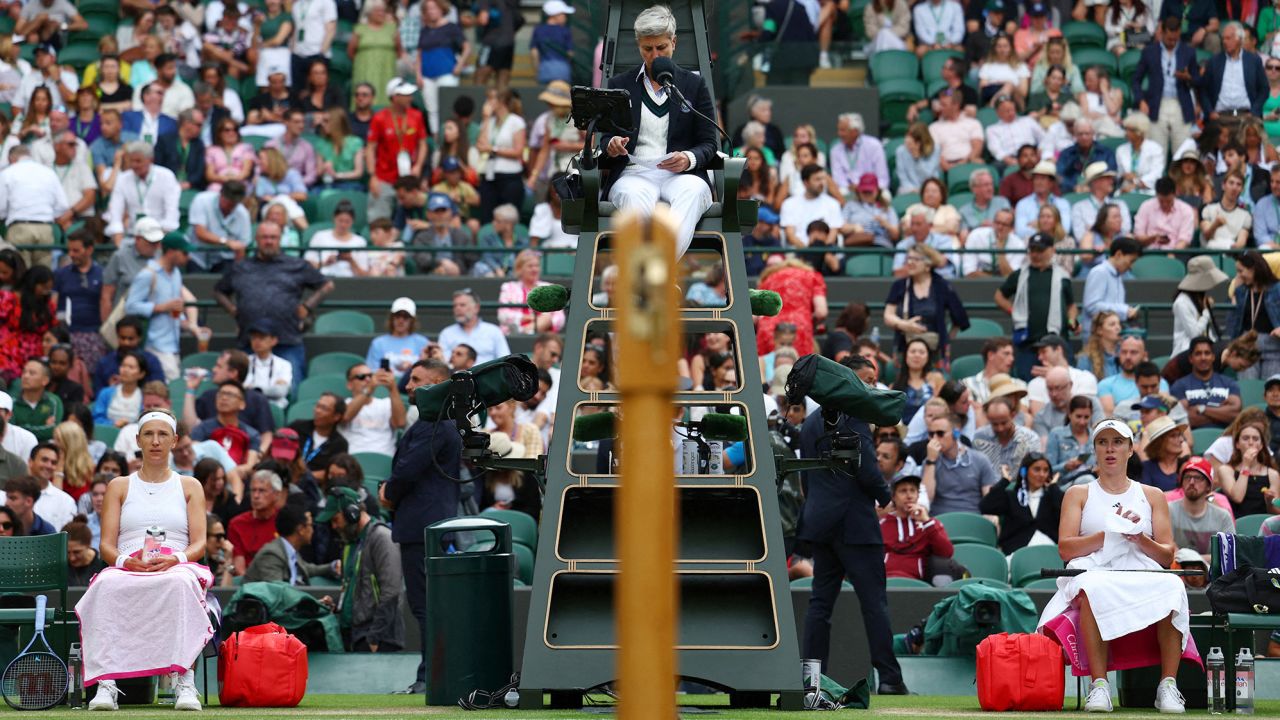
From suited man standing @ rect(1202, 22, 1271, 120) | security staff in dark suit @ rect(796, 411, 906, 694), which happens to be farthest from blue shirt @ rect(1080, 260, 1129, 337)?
security staff in dark suit @ rect(796, 411, 906, 694)

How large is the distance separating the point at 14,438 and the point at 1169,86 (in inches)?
553

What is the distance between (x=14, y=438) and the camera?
15594 mm

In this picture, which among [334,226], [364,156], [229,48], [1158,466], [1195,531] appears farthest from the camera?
[229,48]

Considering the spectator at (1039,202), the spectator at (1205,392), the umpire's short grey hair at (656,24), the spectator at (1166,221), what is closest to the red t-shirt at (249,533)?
the umpire's short grey hair at (656,24)

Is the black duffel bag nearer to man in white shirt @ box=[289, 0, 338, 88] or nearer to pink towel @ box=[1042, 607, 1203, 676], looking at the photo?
pink towel @ box=[1042, 607, 1203, 676]

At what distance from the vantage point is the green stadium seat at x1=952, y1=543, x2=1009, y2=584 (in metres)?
14.0

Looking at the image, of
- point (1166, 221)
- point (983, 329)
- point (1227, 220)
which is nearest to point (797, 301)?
point (983, 329)

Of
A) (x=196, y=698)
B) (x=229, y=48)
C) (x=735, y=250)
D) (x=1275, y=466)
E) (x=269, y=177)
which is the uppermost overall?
(x=229, y=48)

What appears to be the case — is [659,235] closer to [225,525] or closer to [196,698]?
[196,698]

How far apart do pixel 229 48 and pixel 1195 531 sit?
14.8 meters

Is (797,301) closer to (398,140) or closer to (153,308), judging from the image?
(153,308)

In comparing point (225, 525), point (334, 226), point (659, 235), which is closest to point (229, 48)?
point (334, 226)

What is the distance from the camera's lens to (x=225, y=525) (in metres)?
14.7

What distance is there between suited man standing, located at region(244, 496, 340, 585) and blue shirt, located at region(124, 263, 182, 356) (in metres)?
4.31
